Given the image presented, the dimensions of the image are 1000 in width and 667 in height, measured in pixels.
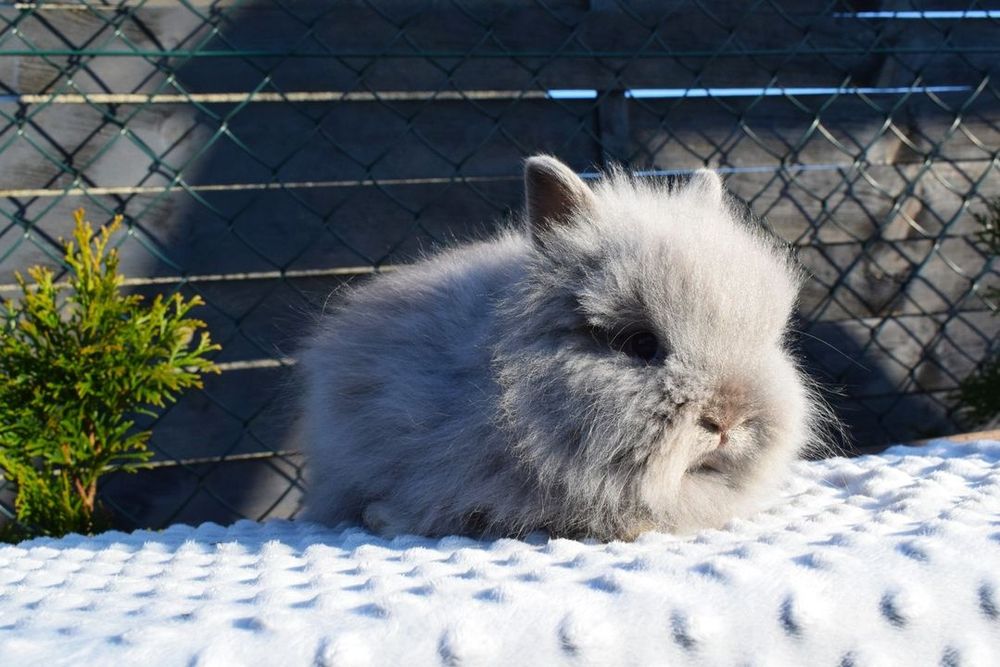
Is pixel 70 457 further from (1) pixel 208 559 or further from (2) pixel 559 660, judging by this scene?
(2) pixel 559 660

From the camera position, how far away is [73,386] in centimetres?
187

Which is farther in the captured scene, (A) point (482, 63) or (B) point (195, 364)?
(A) point (482, 63)

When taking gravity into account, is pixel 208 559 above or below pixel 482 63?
below

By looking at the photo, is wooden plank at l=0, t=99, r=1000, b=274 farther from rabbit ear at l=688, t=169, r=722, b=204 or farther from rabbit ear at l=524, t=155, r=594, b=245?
rabbit ear at l=524, t=155, r=594, b=245

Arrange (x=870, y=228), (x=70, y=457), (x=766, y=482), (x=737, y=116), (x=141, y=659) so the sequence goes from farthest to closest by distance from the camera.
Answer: (x=870, y=228) → (x=737, y=116) → (x=70, y=457) → (x=766, y=482) → (x=141, y=659)

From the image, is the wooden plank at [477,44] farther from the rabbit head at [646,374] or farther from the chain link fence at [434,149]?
the rabbit head at [646,374]

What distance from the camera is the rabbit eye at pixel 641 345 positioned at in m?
1.27

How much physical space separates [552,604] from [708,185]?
0.96 m

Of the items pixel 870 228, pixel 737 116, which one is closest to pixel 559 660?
pixel 737 116

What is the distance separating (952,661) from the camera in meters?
0.93

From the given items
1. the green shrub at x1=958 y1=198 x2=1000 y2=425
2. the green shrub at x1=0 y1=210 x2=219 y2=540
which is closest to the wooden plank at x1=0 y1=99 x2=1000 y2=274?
the green shrub at x1=958 y1=198 x2=1000 y2=425

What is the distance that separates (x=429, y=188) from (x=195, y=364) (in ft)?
2.92

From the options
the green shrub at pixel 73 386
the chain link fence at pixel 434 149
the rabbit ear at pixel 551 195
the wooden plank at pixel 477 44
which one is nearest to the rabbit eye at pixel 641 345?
the rabbit ear at pixel 551 195

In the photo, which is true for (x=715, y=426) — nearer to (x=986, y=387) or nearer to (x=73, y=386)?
(x=73, y=386)
